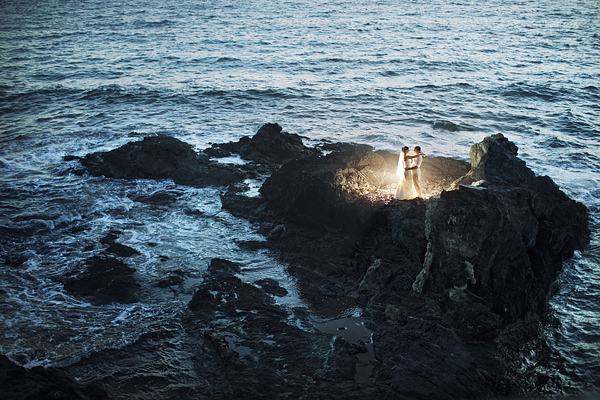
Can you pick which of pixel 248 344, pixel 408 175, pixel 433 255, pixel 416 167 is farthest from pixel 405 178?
pixel 248 344

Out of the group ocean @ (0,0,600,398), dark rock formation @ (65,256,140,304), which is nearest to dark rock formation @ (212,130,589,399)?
ocean @ (0,0,600,398)

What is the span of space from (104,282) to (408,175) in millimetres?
7356

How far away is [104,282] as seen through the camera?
959cm

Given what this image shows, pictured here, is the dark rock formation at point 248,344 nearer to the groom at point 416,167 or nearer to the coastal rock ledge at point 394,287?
the coastal rock ledge at point 394,287

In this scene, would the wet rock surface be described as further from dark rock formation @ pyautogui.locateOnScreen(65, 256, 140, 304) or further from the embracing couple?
the embracing couple

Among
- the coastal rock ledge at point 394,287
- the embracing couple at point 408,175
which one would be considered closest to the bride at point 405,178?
the embracing couple at point 408,175

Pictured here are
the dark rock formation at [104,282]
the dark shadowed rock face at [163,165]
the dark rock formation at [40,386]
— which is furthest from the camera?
the dark shadowed rock face at [163,165]

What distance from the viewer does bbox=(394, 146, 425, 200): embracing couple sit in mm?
12164

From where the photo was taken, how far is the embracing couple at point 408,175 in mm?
12164

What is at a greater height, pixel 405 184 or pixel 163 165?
pixel 405 184

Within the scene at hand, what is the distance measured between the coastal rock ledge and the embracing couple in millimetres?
651

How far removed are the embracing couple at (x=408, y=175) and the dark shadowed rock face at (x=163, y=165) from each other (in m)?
4.96

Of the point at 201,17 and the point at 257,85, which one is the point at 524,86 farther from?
the point at 201,17

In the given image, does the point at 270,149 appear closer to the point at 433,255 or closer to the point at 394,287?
the point at 394,287
